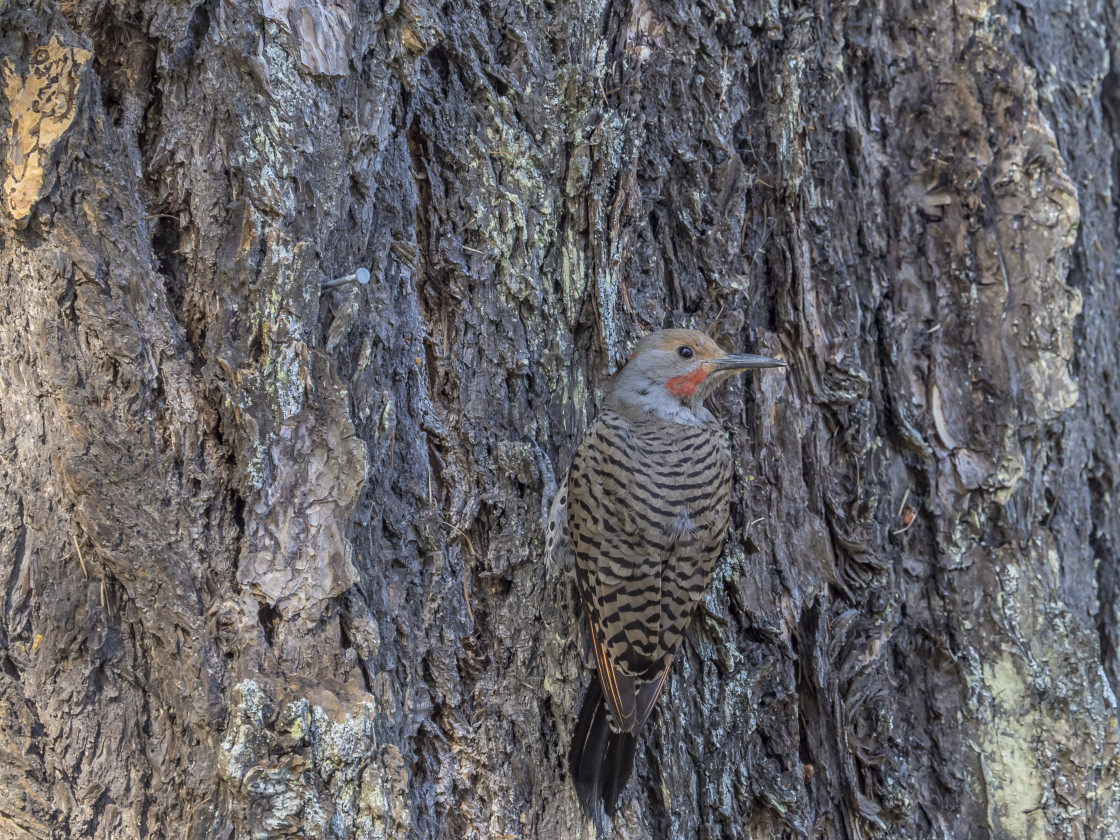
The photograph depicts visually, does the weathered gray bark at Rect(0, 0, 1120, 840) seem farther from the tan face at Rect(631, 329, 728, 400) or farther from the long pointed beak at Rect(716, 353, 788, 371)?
the long pointed beak at Rect(716, 353, 788, 371)

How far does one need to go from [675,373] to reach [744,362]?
0.26 m

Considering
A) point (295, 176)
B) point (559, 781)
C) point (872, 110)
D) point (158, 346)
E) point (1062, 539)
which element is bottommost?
point (559, 781)

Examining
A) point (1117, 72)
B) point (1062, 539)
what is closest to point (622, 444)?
point (1062, 539)

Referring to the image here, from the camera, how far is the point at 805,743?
8.05ft

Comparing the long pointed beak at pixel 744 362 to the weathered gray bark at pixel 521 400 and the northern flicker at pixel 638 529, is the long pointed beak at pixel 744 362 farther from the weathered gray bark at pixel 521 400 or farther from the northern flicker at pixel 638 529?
the weathered gray bark at pixel 521 400

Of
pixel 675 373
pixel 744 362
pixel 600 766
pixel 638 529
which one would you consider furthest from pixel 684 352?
pixel 600 766

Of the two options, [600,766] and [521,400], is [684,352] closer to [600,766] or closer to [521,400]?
[521,400]

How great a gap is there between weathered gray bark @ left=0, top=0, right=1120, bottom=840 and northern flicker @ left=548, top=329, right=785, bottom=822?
3.2 inches

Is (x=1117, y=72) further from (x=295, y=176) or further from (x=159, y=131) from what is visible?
(x=159, y=131)

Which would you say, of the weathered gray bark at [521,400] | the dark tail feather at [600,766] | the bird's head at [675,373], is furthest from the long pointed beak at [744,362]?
the dark tail feather at [600,766]

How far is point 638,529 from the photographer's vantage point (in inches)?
102

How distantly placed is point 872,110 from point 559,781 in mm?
2236

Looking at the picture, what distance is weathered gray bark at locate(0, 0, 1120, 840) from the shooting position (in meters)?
1.85

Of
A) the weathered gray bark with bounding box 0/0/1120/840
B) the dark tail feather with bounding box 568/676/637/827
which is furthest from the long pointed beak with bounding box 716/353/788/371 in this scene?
the dark tail feather with bounding box 568/676/637/827
